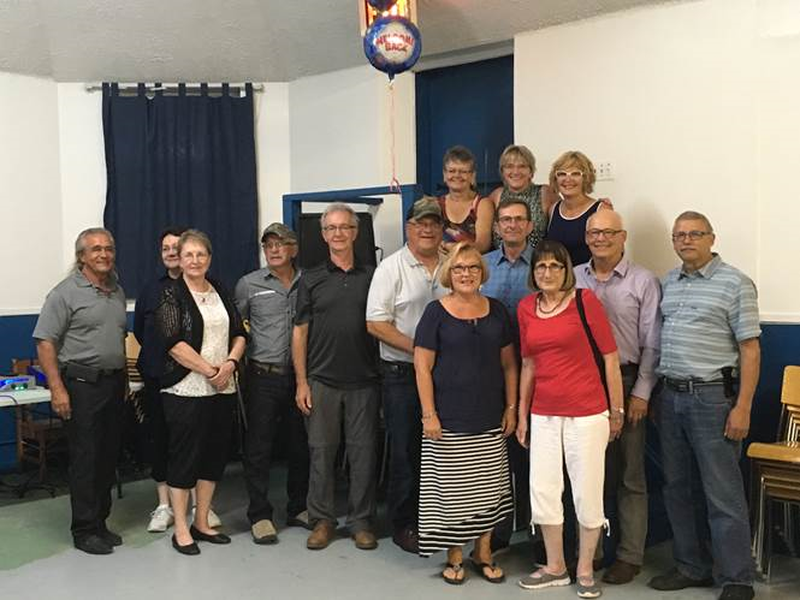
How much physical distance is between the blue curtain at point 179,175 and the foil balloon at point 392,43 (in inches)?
77.9

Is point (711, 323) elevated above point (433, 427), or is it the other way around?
point (711, 323)

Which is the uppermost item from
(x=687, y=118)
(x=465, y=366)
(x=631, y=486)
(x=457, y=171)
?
(x=687, y=118)

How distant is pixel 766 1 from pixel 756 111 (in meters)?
0.54

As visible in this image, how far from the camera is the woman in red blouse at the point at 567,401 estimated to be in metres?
3.61

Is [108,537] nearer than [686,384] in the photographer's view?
No

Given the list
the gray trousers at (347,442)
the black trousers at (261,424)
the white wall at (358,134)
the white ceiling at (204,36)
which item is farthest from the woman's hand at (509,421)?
the white ceiling at (204,36)

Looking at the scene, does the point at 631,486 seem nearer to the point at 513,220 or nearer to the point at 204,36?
the point at 513,220

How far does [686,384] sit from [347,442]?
1.69 m

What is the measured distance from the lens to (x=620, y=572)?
3830mm

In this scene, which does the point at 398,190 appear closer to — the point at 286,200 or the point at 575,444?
the point at 286,200

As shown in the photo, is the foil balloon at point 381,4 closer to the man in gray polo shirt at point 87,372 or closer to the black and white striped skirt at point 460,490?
the man in gray polo shirt at point 87,372

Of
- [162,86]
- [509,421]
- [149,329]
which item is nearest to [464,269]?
[509,421]

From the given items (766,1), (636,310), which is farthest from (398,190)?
(766,1)

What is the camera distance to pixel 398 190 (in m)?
5.09
